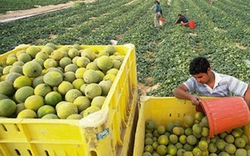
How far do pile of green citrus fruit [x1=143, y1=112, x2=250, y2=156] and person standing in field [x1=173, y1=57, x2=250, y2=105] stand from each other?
14.1 inches

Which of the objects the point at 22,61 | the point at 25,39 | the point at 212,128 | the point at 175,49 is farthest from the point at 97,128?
the point at 25,39

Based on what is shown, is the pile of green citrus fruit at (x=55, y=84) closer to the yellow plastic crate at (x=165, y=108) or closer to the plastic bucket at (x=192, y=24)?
the yellow plastic crate at (x=165, y=108)

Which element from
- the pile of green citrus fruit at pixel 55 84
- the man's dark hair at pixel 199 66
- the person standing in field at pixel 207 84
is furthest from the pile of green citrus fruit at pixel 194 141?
the pile of green citrus fruit at pixel 55 84

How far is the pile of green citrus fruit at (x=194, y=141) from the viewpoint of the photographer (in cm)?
297

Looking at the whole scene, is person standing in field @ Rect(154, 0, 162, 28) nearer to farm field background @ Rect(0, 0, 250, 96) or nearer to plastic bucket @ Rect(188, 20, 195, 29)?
farm field background @ Rect(0, 0, 250, 96)

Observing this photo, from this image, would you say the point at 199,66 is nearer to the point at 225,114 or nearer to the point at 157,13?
the point at 225,114

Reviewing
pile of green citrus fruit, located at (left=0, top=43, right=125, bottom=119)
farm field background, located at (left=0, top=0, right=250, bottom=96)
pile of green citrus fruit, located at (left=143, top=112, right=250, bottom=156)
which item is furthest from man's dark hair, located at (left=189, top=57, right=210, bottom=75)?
farm field background, located at (left=0, top=0, right=250, bottom=96)

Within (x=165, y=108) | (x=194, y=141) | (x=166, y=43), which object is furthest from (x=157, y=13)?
(x=194, y=141)

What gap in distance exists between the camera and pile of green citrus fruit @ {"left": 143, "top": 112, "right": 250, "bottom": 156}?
9.75 feet

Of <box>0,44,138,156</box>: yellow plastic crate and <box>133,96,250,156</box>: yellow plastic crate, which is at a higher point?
<box>0,44,138,156</box>: yellow plastic crate

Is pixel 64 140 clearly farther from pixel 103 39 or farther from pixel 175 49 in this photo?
pixel 103 39

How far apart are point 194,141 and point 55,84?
2.04m

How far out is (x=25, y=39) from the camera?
14.1 m

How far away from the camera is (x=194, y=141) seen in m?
3.10
